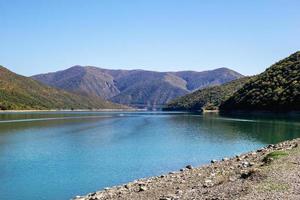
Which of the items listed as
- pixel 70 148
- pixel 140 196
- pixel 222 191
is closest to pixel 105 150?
pixel 70 148

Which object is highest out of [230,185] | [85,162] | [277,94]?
[277,94]

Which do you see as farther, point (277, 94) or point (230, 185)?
point (277, 94)

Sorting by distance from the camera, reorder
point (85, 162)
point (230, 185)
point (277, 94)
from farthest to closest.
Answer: point (277, 94) → point (85, 162) → point (230, 185)

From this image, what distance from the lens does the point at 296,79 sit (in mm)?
177750

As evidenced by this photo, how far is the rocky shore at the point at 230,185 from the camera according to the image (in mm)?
21516

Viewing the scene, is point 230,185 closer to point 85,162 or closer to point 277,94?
point 85,162

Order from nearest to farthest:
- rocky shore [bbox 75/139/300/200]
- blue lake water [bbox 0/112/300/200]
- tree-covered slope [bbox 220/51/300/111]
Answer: rocky shore [bbox 75/139/300/200] < blue lake water [bbox 0/112/300/200] < tree-covered slope [bbox 220/51/300/111]

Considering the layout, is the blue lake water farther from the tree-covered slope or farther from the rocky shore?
the tree-covered slope

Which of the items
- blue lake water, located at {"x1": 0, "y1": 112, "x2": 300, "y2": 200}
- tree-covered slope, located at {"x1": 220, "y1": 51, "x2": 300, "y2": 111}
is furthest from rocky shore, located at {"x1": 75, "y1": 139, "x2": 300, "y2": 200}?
tree-covered slope, located at {"x1": 220, "y1": 51, "x2": 300, "y2": 111}

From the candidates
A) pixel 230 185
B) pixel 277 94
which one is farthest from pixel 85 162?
pixel 277 94

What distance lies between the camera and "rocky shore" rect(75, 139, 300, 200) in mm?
21516

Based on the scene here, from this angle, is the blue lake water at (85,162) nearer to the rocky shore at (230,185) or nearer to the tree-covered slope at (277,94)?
the rocky shore at (230,185)

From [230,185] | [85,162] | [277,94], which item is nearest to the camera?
[230,185]

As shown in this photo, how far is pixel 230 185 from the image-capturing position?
80.1ft
